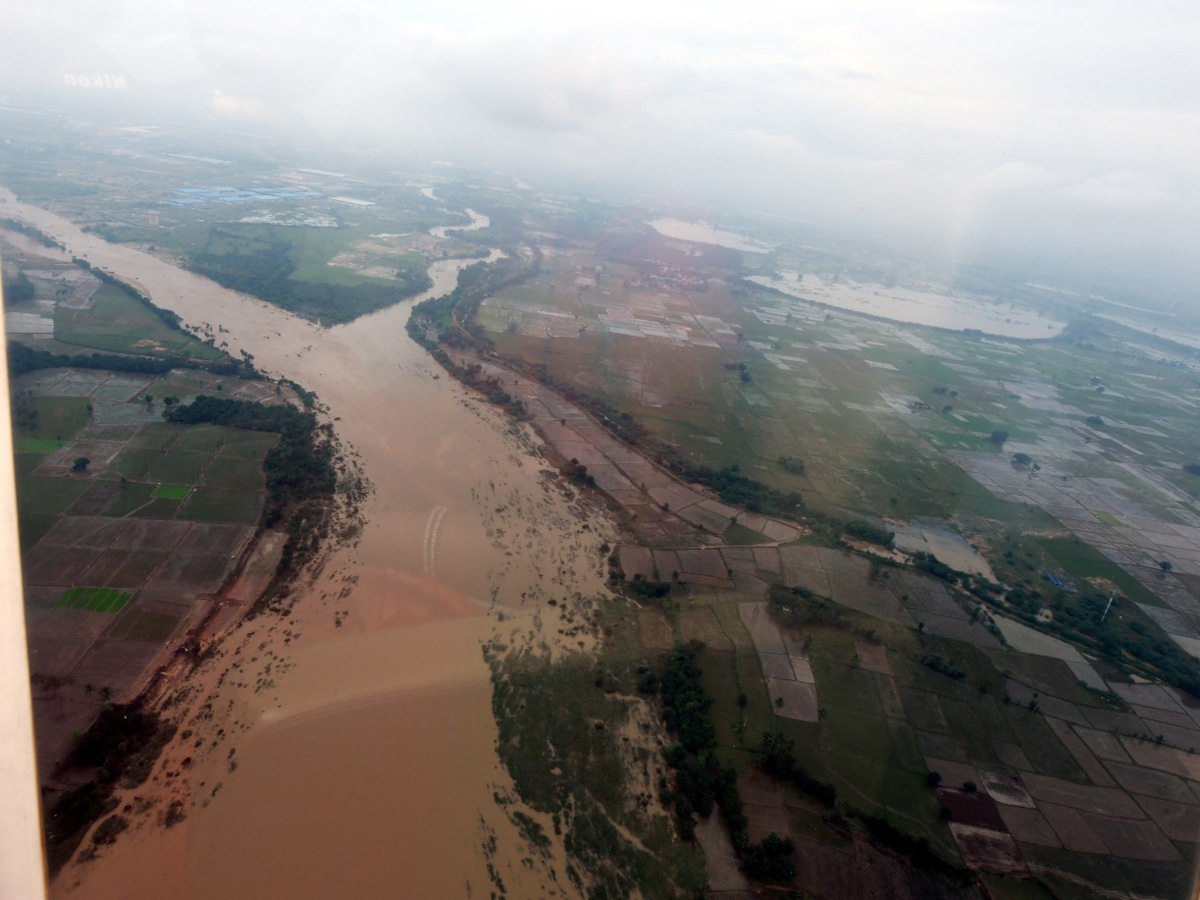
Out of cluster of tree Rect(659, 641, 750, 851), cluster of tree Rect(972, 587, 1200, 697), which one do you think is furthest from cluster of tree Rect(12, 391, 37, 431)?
cluster of tree Rect(972, 587, 1200, 697)

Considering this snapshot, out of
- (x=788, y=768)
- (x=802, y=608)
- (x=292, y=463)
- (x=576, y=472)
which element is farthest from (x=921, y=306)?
(x=292, y=463)

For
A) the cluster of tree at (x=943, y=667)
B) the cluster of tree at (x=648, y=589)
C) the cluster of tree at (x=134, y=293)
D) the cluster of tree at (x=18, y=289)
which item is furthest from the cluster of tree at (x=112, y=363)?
the cluster of tree at (x=943, y=667)

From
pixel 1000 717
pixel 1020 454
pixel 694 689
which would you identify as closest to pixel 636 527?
pixel 694 689

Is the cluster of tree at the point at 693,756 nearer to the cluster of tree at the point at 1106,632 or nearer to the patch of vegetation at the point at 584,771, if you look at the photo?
the patch of vegetation at the point at 584,771

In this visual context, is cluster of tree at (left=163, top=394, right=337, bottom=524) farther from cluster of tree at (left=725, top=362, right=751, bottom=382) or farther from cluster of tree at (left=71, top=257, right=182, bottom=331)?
cluster of tree at (left=725, top=362, right=751, bottom=382)

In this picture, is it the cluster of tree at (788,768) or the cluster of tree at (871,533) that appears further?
the cluster of tree at (871,533)

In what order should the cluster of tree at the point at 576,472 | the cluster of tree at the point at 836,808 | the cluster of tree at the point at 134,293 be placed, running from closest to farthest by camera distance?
the cluster of tree at the point at 836,808, the cluster of tree at the point at 576,472, the cluster of tree at the point at 134,293
